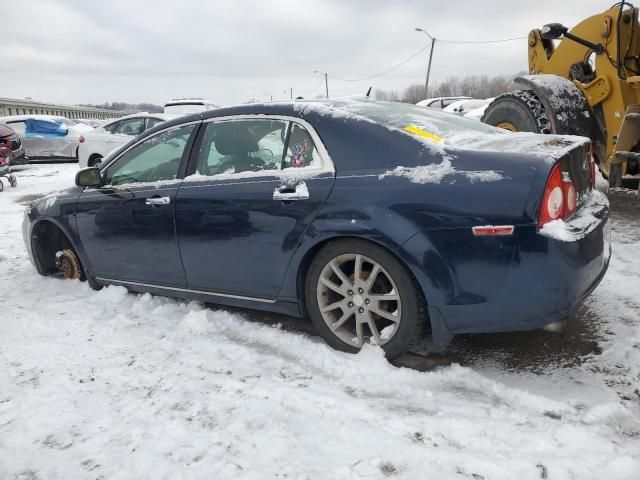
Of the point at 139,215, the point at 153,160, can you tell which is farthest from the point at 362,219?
the point at 153,160

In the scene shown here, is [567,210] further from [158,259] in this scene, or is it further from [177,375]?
[158,259]

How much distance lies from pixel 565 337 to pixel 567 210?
1.01m

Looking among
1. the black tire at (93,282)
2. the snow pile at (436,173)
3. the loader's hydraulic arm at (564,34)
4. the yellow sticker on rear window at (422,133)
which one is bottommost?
the black tire at (93,282)

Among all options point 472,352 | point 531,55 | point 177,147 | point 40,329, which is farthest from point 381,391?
point 531,55

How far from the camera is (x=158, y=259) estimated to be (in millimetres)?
3727

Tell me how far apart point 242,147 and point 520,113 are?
467cm

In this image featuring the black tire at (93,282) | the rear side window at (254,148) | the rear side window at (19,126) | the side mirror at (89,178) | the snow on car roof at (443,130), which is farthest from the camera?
the rear side window at (19,126)

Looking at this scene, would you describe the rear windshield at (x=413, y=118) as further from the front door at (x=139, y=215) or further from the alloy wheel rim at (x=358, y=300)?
the front door at (x=139, y=215)

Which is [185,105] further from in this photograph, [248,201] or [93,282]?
[248,201]

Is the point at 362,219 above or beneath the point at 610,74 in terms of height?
beneath

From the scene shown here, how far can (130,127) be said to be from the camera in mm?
11070

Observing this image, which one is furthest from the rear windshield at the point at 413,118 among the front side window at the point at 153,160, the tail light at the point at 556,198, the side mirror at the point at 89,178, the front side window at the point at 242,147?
the side mirror at the point at 89,178

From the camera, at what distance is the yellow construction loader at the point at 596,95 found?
19.3 ft

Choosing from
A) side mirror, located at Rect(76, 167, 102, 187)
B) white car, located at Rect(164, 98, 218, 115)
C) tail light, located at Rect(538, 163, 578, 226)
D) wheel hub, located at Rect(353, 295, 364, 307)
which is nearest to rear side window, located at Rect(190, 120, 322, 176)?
wheel hub, located at Rect(353, 295, 364, 307)
